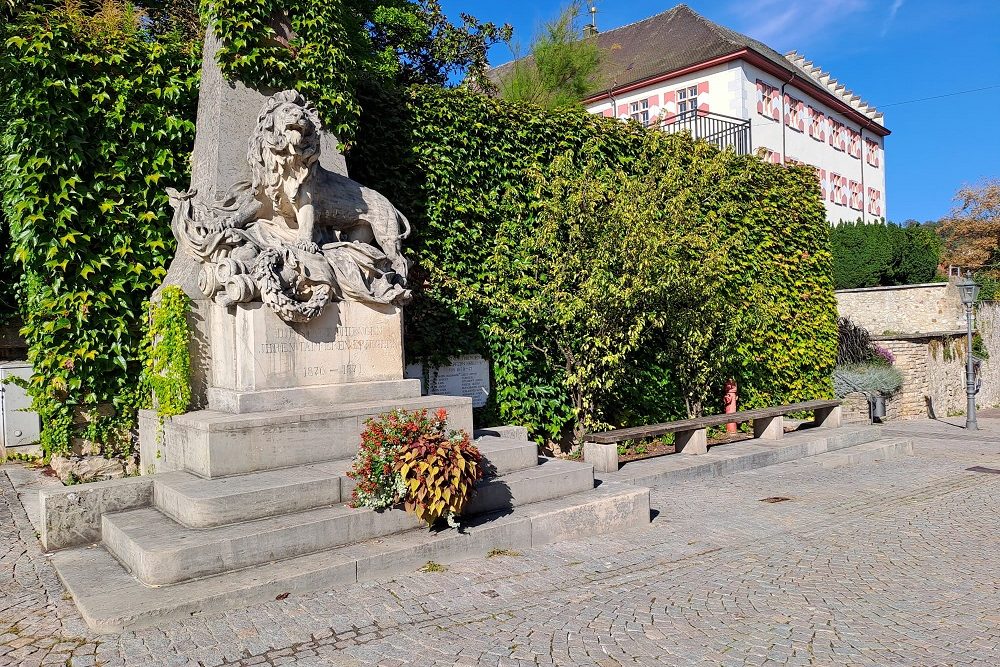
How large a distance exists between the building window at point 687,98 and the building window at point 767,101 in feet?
7.59

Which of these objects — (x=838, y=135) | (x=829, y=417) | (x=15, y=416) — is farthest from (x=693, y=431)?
(x=838, y=135)

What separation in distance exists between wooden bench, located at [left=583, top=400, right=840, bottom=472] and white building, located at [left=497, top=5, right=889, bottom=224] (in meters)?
13.6

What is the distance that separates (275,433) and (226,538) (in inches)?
41.9

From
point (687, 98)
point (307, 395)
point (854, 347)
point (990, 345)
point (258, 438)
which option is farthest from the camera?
point (687, 98)

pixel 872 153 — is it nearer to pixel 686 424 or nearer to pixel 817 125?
pixel 817 125

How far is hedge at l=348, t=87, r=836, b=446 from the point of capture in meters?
8.71

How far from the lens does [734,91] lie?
1023 inches

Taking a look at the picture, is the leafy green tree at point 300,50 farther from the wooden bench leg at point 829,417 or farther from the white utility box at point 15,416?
the wooden bench leg at point 829,417

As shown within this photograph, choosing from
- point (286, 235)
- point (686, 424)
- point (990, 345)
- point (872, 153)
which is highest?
point (872, 153)

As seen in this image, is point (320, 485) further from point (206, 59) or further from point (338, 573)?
point (206, 59)

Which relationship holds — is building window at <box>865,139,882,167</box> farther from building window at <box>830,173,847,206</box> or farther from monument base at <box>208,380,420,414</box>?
monument base at <box>208,380,420,414</box>

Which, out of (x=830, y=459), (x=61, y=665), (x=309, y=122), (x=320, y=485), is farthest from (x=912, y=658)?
(x=830, y=459)

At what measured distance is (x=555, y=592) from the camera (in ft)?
14.7

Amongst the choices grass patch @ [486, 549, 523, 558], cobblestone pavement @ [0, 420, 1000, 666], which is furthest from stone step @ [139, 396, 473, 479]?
grass patch @ [486, 549, 523, 558]
